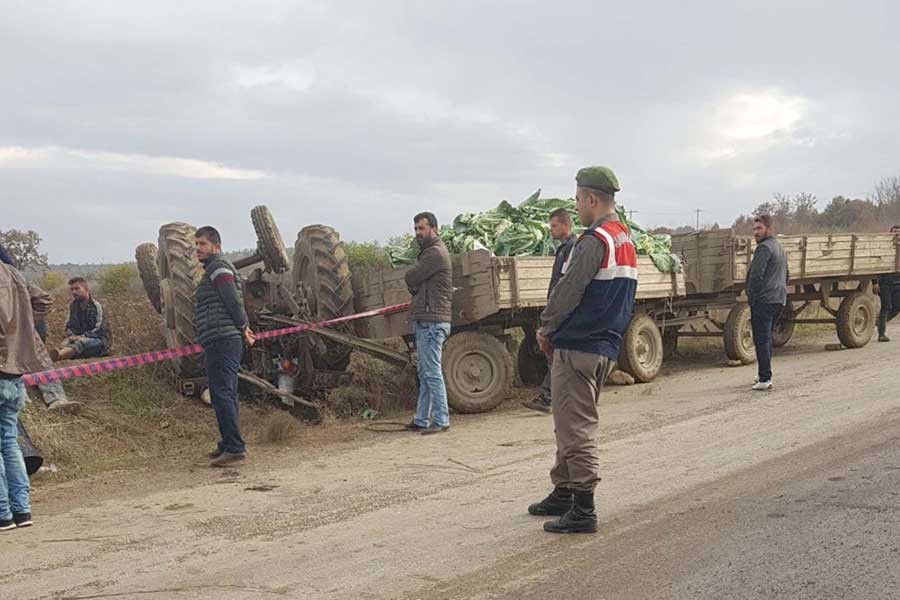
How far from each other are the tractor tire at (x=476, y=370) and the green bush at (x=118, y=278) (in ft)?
28.6

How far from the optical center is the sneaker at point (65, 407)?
8766mm

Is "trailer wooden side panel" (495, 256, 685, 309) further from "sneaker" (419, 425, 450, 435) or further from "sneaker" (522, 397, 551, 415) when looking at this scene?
"sneaker" (419, 425, 450, 435)

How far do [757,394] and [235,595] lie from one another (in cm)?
725

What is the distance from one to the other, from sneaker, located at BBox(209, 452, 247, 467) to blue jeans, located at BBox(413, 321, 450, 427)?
200cm

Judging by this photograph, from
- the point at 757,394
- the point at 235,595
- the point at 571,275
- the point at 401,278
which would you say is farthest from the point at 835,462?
the point at 401,278

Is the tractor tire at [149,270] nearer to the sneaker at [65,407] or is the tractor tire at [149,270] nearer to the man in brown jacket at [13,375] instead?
the sneaker at [65,407]

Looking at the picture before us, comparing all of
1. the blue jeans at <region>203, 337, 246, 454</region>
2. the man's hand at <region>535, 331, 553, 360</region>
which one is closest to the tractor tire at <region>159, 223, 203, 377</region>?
the blue jeans at <region>203, 337, 246, 454</region>

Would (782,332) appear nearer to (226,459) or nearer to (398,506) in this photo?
(226,459)

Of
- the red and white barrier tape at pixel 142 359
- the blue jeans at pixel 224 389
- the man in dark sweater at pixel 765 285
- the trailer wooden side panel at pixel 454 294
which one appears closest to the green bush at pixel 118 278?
the trailer wooden side panel at pixel 454 294

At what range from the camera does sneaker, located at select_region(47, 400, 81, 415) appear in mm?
8766

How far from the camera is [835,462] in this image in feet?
22.2

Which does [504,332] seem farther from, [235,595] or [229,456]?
[235,595]

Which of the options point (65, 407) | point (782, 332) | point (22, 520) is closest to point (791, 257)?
point (782, 332)

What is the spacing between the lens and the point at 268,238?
410 inches
